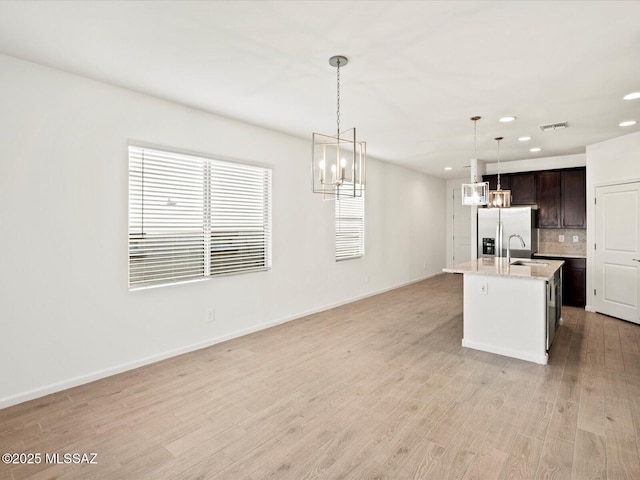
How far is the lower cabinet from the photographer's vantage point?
19.3 ft

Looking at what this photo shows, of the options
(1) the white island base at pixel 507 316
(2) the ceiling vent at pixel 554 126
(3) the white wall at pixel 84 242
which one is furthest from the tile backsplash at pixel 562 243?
(3) the white wall at pixel 84 242

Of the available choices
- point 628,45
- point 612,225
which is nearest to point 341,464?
point 628,45

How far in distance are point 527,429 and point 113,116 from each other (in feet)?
14.1

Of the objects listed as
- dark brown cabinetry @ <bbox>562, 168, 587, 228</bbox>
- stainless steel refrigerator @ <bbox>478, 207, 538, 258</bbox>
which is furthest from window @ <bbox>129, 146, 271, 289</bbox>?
dark brown cabinetry @ <bbox>562, 168, 587, 228</bbox>

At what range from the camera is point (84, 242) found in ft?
10.2

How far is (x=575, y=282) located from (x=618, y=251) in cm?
100

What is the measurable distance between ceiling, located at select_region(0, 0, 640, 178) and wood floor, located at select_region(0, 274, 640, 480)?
9.01 ft

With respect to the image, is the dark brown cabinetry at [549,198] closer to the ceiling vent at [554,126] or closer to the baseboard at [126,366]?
the ceiling vent at [554,126]

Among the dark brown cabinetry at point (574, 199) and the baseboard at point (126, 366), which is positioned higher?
the dark brown cabinetry at point (574, 199)

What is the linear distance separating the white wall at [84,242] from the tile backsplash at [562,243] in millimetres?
5601

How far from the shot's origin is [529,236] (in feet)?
21.1

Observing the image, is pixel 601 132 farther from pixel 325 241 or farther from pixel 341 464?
pixel 341 464

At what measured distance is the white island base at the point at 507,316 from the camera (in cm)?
355

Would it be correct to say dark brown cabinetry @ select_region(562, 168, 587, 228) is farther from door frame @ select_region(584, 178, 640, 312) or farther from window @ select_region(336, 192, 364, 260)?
window @ select_region(336, 192, 364, 260)
